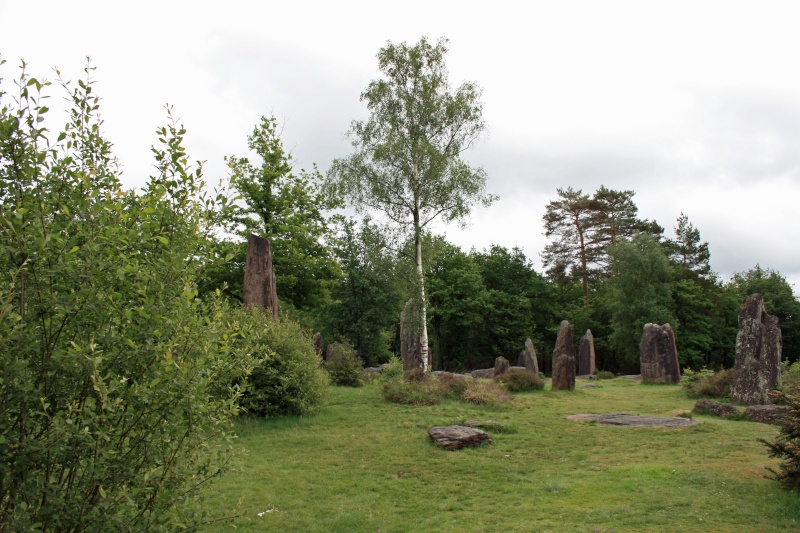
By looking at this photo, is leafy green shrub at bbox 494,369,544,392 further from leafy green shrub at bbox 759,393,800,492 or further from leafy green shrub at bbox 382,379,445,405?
leafy green shrub at bbox 759,393,800,492

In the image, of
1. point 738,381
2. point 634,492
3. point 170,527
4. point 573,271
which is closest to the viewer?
point 170,527

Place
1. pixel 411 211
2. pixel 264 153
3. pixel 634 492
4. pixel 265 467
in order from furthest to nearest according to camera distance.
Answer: pixel 264 153
pixel 411 211
pixel 265 467
pixel 634 492

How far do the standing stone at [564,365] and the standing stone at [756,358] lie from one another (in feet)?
19.0

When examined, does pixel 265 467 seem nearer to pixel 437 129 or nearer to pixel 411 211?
pixel 411 211

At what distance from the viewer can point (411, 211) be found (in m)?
21.4

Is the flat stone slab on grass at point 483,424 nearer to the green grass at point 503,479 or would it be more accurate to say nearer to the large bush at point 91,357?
the green grass at point 503,479

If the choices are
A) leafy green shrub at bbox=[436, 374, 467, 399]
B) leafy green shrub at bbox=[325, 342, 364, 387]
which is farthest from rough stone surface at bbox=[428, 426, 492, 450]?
leafy green shrub at bbox=[325, 342, 364, 387]

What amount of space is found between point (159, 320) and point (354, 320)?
3774 centimetres

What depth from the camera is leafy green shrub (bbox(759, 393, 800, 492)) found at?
308 inches

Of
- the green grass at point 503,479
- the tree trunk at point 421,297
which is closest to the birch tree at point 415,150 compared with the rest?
the tree trunk at point 421,297

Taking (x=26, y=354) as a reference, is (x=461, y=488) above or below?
below

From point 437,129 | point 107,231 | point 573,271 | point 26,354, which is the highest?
point 437,129

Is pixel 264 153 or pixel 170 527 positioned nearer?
pixel 170 527

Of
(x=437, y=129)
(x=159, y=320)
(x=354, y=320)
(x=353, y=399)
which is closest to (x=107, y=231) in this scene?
(x=159, y=320)
